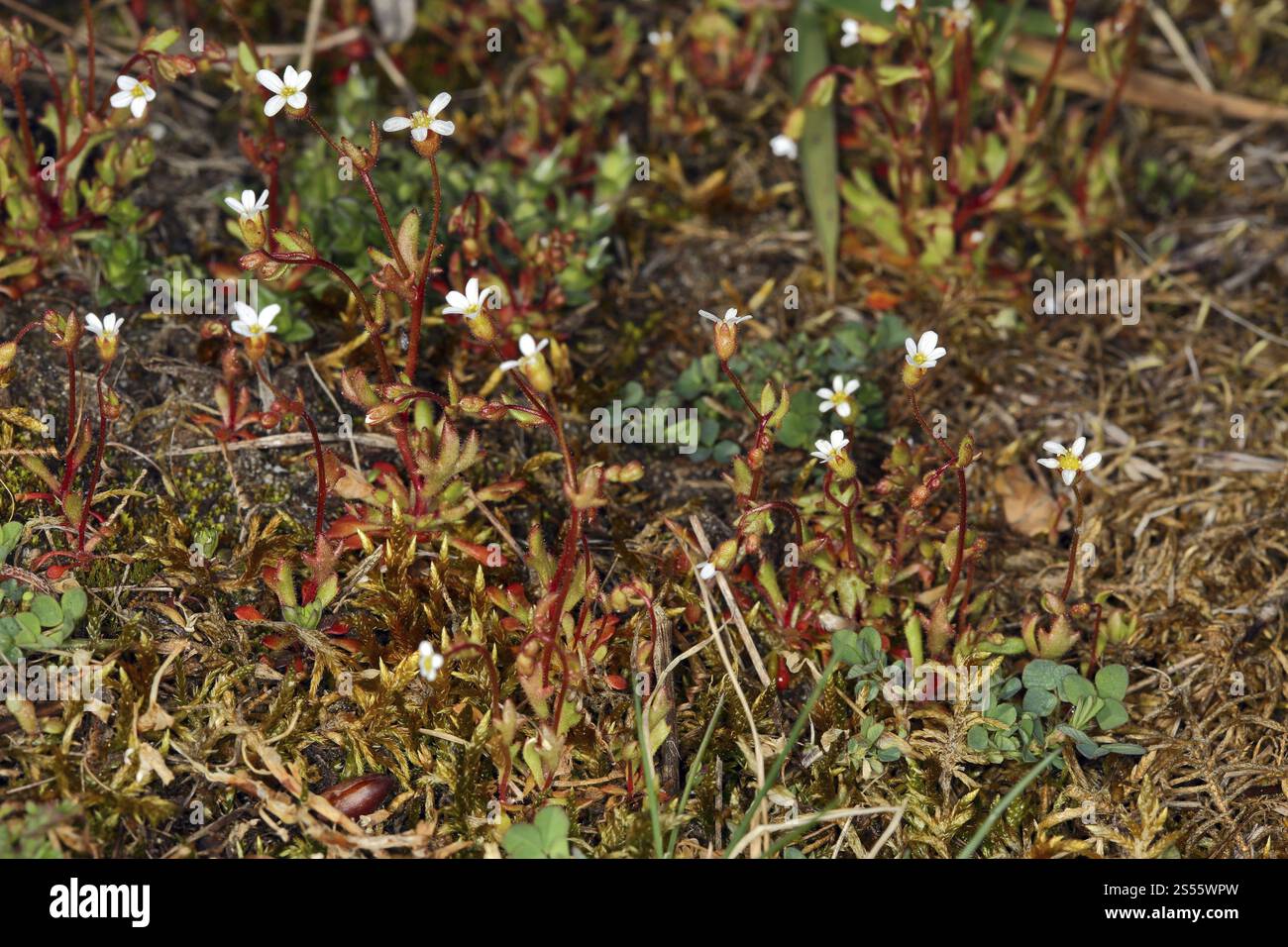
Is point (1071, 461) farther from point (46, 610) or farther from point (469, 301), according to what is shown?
point (46, 610)

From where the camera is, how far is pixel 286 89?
330 centimetres

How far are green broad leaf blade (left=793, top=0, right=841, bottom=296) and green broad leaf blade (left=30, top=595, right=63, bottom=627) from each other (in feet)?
9.25

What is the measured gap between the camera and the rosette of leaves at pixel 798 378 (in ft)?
12.9

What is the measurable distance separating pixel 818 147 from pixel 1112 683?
2.35 metres

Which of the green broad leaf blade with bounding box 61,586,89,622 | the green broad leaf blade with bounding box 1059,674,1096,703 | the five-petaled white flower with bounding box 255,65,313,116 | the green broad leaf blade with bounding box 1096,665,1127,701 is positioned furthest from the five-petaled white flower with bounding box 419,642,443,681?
the green broad leaf blade with bounding box 1096,665,1127,701

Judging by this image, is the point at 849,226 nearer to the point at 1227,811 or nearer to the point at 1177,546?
the point at 1177,546

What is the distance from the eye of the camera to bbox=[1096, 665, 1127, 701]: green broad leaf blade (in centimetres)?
338

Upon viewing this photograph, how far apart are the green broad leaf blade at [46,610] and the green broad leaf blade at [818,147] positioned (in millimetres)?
2821

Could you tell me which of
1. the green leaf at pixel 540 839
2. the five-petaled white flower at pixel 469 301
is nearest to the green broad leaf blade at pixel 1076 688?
the green leaf at pixel 540 839

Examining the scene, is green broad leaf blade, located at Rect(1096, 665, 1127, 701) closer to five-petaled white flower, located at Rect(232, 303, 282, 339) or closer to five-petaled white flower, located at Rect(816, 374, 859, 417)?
five-petaled white flower, located at Rect(816, 374, 859, 417)

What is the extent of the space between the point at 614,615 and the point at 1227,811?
1.82m

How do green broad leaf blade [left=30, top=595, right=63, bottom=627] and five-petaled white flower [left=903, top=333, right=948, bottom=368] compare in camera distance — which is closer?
green broad leaf blade [left=30, top=595, right=63, bottom=627]

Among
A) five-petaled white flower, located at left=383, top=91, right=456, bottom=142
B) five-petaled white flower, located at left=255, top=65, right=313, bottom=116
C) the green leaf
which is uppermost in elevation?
five-petaled white flower, located at left=255, top=65, right=313, bottom=116

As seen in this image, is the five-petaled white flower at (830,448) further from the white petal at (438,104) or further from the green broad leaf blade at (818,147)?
the white petal at (438,104)
